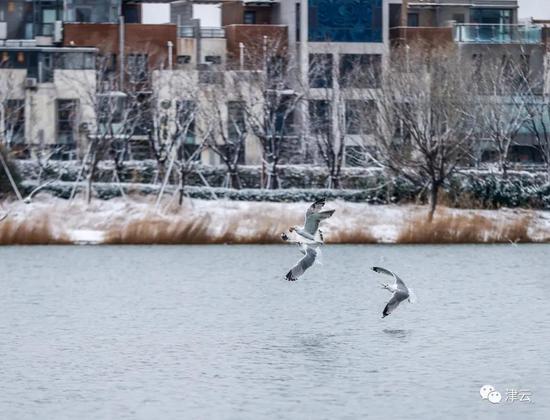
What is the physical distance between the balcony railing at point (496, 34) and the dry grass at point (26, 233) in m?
20.4

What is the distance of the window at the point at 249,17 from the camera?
55.9m

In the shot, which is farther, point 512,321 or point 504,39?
point 504,39

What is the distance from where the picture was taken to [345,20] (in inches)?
2100

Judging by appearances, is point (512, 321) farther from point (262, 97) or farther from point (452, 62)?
point (262, 97)

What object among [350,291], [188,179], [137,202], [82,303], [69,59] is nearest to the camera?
[82,303]

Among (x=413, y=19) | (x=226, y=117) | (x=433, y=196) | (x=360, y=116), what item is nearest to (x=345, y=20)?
(x=413, y=19)

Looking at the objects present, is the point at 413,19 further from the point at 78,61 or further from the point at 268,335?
the point at 268,335

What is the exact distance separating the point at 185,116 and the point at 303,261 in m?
29.5

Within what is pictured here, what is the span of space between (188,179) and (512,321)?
2252cm

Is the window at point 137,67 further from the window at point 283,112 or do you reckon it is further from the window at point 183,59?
the window at point 283,112

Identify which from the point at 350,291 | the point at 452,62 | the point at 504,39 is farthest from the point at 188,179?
the point at 350,291

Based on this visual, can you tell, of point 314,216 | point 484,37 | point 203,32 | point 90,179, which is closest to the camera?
Answer: point 314,216

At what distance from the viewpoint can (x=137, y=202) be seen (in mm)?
42969

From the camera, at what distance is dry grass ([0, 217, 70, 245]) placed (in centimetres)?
3422
